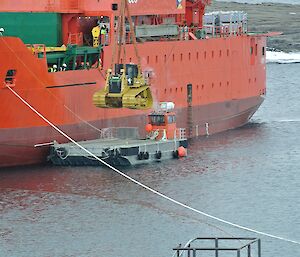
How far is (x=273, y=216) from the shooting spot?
43.0m

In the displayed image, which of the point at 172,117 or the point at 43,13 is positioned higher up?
the point at 43,13

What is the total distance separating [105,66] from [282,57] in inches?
1962

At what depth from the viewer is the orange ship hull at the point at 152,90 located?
50.9 meters

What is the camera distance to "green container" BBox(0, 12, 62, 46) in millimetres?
55750

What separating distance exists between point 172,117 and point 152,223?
1189cm

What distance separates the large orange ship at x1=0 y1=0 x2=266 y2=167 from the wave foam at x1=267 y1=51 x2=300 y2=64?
3435 cm

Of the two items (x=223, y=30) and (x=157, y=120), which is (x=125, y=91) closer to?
(x=157, y=120)

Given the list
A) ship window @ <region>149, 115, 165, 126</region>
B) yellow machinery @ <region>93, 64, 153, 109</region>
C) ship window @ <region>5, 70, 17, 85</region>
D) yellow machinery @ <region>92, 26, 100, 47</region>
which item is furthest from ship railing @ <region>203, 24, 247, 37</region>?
ship window @ <region>5, 70, 17, 85</region>

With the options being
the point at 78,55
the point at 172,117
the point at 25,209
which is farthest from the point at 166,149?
the point at 25,209

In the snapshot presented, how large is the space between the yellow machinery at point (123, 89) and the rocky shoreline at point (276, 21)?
55.1 m

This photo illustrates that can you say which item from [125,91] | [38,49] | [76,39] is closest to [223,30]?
[76,39]

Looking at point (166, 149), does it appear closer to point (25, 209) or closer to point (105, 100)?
point (105, 100)

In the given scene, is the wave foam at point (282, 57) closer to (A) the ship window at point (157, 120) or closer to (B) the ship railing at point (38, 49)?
(A) the ship window at point (157, 120)

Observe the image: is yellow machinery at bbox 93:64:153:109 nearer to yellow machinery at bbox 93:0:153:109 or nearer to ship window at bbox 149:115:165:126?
yellow machinery at bbox 93:0:153:109
